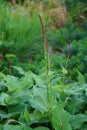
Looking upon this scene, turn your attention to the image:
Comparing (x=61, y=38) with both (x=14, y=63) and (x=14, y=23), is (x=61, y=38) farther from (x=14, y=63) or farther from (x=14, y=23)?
(x=14, y=63)

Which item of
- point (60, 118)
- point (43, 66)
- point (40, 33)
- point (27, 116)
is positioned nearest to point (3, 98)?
point (27, 116)

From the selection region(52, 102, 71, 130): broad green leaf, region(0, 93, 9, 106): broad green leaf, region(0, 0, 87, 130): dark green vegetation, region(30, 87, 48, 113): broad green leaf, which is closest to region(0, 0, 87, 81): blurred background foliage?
region(0, 0, 87, 130): dark green vegetation

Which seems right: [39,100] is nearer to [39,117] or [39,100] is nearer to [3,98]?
[39,117]

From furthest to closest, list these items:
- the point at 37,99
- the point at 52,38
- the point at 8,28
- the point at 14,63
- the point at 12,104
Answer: the point at 52,38 < the point at 8,28 < the point at 14,63 < the point at 12,104 < the point at 37,99

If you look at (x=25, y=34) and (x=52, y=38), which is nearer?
(x=25, y=34)

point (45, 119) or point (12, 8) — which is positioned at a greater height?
point (12, 8)

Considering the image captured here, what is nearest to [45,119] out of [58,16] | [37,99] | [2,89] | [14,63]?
[37,99]

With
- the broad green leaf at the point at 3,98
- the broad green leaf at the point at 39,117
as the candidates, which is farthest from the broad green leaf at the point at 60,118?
the broad green leaf at the point at 3,98

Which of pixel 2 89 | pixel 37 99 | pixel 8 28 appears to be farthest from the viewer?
pixel 8 28

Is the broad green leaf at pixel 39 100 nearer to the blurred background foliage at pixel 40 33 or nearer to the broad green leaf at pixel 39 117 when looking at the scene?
the broad green leaf at pixel 39 117
